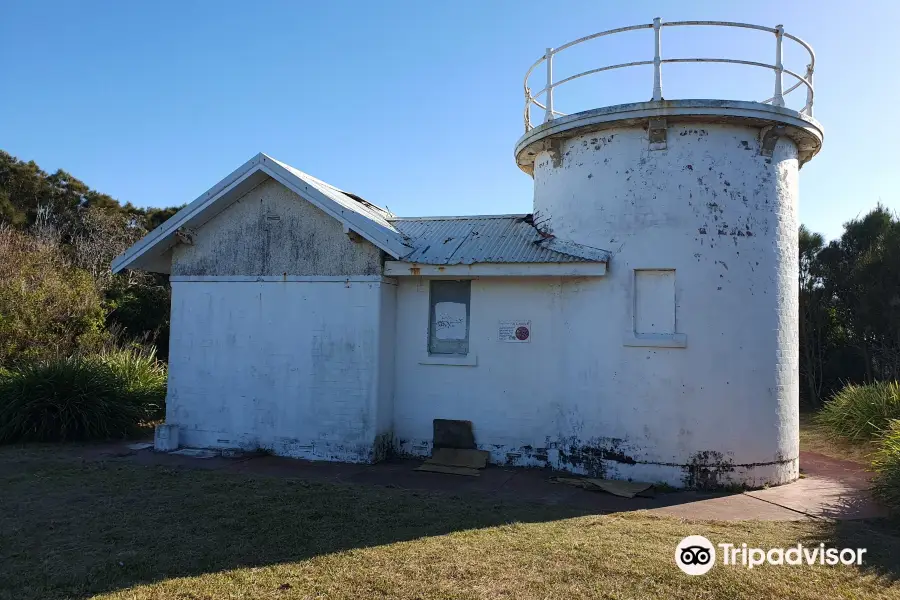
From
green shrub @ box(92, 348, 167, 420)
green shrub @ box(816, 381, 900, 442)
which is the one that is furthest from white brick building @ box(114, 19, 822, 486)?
green shrub @ box(816, 381, 900, 442)

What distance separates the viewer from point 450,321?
32.5 ft

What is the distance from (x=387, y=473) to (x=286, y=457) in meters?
2.00

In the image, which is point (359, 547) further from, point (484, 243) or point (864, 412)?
point (864, 412)

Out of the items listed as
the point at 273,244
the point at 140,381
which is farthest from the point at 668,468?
the point at 140,381

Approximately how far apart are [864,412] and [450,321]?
27.0ft

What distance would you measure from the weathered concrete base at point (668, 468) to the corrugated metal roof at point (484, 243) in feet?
8.89

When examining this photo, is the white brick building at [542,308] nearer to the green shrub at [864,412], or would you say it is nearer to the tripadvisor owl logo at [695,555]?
the tripadvisor owl logo at [695,555]

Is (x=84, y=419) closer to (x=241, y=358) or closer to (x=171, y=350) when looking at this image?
(x=171, y=350)

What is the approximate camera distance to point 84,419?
36.8 feet

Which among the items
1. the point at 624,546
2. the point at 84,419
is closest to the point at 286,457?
the point at 84,419

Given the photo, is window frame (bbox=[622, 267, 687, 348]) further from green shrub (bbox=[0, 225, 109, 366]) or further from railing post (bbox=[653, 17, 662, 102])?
green shrub (bbox=[0, 225, 109, 366])

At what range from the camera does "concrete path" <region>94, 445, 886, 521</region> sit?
716 centimetres

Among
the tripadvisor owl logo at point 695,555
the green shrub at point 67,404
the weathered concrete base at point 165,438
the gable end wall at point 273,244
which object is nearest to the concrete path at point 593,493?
the weathered concrete base at point 165,438

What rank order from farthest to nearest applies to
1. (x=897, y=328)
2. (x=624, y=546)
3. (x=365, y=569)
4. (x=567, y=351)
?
1. (x=897, y=328)
2. (x=567, y=351)
3. (x=624, y=546)
4. (x=365, y=569)
